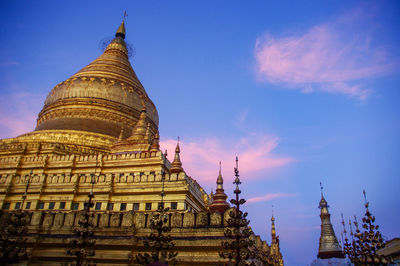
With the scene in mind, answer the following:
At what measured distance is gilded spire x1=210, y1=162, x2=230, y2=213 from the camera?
1065 inches

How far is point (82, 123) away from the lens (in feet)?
152

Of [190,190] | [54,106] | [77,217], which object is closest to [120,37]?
[54,106]

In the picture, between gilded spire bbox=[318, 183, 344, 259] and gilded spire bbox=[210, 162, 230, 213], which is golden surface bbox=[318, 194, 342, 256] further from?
gilded spire bbox=[210, 162, 230, 213]

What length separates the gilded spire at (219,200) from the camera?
2705cm

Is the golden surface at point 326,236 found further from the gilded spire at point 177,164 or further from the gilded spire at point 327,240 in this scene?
the gilded spire at point 177,164

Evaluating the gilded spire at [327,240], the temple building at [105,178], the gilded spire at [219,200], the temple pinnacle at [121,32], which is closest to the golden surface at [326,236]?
the gilded spire at [327,240]

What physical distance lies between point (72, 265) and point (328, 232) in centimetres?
3630

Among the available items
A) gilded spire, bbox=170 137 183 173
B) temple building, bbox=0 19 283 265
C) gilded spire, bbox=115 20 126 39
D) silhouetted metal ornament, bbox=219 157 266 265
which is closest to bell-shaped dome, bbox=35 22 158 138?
temple building, bbox=0 19 283 265

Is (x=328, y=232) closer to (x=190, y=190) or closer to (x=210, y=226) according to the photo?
(x=190, y=190)

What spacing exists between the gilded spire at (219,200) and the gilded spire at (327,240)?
18.6 meters

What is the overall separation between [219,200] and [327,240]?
68.9ft

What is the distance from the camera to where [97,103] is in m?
49.4

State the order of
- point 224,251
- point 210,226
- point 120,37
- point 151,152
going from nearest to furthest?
point 224,251 → point 210,226 → point 151,152 → point 120,37

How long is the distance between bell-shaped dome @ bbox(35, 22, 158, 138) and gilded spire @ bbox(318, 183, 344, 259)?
93.9ft
